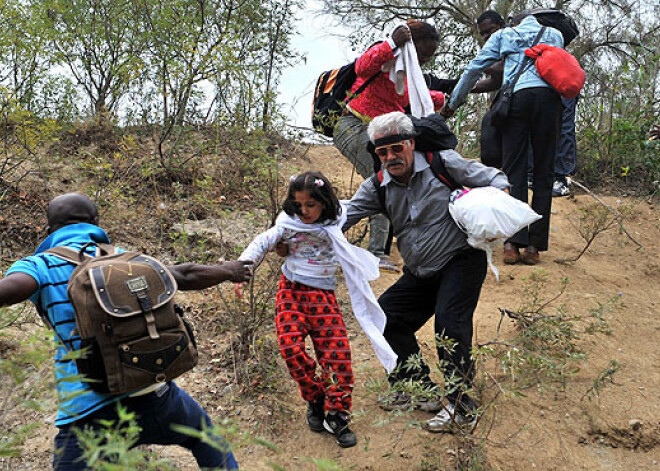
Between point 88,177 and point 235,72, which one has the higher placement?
point 235,72

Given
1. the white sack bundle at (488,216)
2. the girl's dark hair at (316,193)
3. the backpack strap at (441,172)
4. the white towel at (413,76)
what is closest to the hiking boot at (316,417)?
the girl's dark hair at (316,193)

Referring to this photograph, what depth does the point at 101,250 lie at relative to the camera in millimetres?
2189

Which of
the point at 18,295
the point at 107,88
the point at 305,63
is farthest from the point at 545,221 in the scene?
the point at 107,88

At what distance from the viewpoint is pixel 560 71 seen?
5.01m

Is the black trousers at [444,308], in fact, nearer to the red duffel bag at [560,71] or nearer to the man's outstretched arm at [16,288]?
the man's outstretched arm at [16,288]

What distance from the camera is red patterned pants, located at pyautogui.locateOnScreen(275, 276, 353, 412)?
128 inches

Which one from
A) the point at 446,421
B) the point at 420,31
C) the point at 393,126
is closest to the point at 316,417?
the point at 446,421

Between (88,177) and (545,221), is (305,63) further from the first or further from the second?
(545,221)

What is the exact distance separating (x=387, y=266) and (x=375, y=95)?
4.94 feet

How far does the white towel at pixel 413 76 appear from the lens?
4492mm

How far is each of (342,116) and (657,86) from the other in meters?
6.35

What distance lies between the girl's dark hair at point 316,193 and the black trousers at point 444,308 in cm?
66

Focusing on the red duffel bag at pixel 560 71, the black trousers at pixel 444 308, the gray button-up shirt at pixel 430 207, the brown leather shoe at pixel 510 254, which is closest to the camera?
the black trousers at pixel 444 308

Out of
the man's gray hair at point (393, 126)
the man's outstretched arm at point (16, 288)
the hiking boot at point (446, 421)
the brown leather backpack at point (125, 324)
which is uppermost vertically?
the man's gray hair at point (393, 126)
